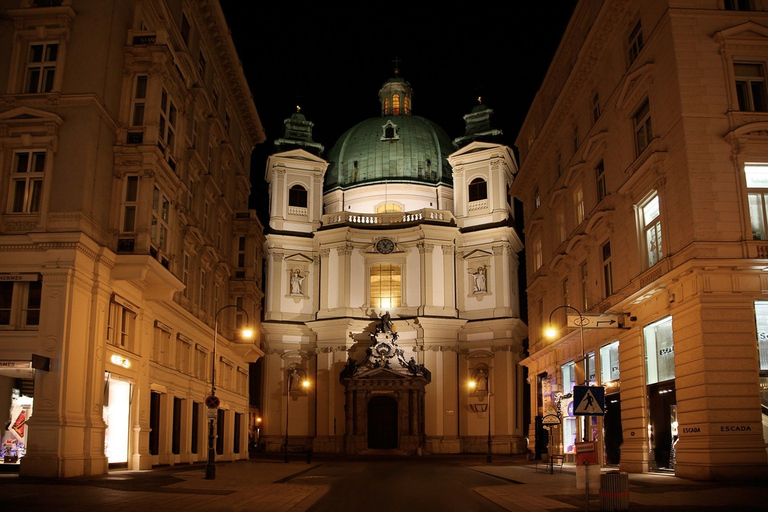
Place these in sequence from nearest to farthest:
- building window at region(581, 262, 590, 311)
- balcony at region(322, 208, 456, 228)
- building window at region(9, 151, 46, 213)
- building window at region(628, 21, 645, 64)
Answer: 1. building window at region(9, 151, 46, 213)
2. building window at region(628, 21, 645, 64)
3. building window at region(581, 262, 590, 311)
4. balcony at region(322, 208, 456, 228)

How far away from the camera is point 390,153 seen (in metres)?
80.3

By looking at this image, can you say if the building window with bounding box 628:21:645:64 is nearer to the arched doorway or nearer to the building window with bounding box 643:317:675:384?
the building window with bounding box 643:317:675:384

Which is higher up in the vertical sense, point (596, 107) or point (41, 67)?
point (596, 107)

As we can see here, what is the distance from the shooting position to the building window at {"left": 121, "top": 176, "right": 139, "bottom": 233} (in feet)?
98.7

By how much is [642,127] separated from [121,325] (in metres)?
21.6

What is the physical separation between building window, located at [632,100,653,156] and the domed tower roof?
48063 millimetres

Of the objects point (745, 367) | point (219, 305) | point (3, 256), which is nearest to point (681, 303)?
point (745, 367)


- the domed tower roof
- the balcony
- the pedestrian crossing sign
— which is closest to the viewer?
the pedestrian crossing sign

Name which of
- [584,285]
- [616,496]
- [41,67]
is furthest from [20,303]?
[584,285]

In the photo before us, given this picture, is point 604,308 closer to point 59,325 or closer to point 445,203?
point 59,325

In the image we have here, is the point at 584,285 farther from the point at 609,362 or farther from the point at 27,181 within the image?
the point at 27,181

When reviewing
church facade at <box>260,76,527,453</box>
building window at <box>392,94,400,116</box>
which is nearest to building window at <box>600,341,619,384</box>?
church facade at <box>260,76,527,453</box>

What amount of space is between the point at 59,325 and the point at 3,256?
3.44 m

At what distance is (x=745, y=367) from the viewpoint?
78.0 feet
